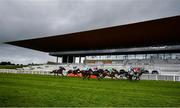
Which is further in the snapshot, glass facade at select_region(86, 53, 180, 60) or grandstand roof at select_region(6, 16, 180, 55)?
glass facade at select_region(86, 53, 180, 60)

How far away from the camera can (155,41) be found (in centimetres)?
3728

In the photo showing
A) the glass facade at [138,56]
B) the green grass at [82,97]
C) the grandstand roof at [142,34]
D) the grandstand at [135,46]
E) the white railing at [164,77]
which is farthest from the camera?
the glass facade at [138,56]

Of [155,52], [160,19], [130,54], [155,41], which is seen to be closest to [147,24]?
[160,19]

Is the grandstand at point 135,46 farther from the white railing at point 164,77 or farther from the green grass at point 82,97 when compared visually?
the green grass at point 82,97

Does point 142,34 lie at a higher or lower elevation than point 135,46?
higher

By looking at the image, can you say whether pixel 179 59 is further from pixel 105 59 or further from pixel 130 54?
pixel 105 59

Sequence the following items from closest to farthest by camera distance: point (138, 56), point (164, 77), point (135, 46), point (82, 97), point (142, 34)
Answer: point (82, 97) → point (164, 77) → point (142, 34) → point (135, 46) → point (138, 56)

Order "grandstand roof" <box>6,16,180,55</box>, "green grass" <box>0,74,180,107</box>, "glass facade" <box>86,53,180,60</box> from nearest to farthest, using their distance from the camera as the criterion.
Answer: "green grass" <box>0,74,180,107</box> < "grandstand roof" <box>6,16,180,55</box> < "glass facade" <box>86,53,180,60</box>

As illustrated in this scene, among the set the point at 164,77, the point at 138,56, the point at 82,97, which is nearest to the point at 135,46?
the point at 138,56

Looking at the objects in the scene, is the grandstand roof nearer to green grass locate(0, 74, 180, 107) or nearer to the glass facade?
the glass facade

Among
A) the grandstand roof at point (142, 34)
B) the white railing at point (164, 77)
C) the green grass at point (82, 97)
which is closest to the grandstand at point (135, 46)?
the grandstand roof at point (142, 34)

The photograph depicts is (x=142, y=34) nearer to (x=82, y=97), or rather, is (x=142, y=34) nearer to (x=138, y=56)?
(x=138, y=56)

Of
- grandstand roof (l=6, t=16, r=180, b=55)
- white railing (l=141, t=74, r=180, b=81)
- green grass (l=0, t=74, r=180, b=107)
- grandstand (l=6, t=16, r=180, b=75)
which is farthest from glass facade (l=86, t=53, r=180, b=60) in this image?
green grass (l=0, t=74, r=180, b=107)

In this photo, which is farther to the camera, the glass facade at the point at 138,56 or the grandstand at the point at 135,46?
the glass facade at the point at 138,56
